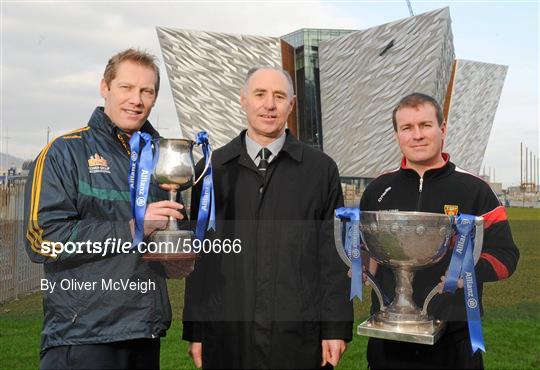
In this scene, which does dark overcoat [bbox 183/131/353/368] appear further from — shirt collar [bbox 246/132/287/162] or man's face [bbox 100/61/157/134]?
man's face [bbox 100/61/157/134]

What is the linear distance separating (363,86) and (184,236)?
29897mm

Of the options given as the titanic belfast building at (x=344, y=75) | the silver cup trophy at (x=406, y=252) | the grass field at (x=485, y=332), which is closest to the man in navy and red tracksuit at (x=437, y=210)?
the silver cup trophy at (x=406, y=252)

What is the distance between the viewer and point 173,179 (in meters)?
2.14

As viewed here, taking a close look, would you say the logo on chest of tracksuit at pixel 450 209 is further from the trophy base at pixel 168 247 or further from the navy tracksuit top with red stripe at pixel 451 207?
the trophy base at pixel 168 247

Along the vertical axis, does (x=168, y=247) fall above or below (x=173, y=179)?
below

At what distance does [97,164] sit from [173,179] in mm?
296

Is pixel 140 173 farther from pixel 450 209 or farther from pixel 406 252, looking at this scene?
pixel 450 209

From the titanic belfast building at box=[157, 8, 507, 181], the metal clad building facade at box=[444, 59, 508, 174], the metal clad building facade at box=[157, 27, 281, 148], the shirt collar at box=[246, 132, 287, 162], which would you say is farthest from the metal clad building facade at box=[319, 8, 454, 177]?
the shirt collar at box=[246, 132, 287, 162]

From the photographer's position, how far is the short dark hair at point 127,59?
2.23m

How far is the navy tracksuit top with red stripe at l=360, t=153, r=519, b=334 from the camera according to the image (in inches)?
88.0

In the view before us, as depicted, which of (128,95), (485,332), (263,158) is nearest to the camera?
(128,95)

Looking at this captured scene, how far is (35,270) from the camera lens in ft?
27.4

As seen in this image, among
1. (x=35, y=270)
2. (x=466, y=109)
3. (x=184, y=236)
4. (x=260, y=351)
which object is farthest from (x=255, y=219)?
(x=466, y=109)

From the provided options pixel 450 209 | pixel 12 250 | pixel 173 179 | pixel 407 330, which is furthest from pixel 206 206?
pixel 12 250
